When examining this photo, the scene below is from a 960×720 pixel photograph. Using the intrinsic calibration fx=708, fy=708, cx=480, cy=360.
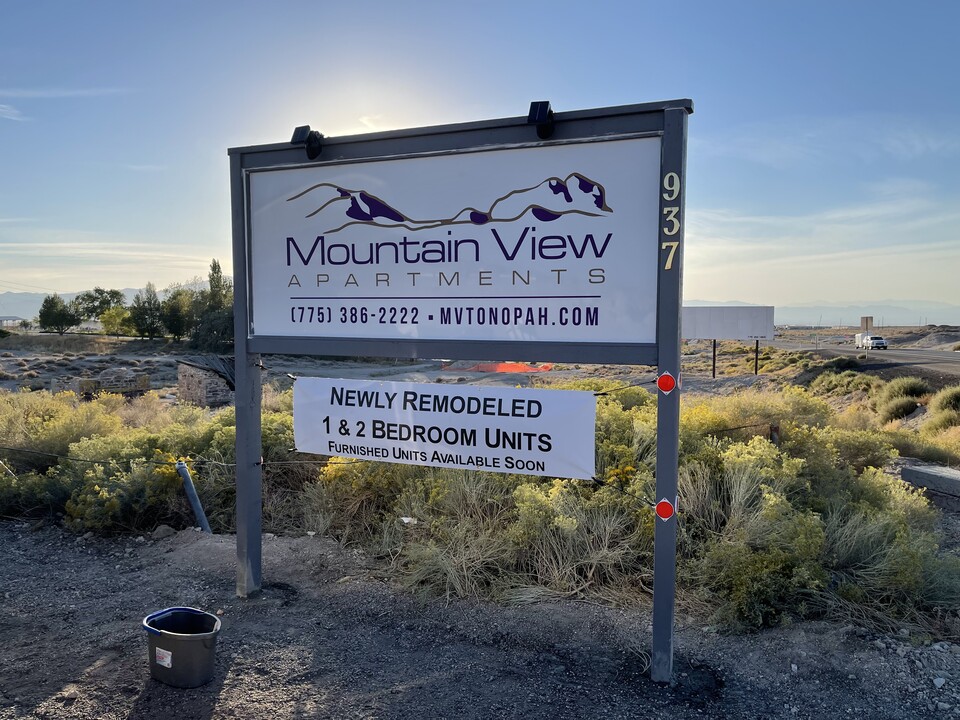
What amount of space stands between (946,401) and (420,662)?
677 inches

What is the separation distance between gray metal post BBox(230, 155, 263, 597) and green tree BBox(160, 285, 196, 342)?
5531 cm

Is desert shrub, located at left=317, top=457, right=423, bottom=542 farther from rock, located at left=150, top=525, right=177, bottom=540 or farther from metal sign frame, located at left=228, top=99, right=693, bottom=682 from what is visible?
rock, located at left=150, top=525, right=177, bottom=540

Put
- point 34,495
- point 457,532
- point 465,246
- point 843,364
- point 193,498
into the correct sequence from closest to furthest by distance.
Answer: point 465,246 → point 457,532 → point 193,498 → point 34,495 → point 843,364

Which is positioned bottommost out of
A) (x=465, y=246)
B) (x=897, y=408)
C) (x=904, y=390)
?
(x=897, y=408)

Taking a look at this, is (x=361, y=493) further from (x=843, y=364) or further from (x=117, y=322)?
(x=117, y=322)

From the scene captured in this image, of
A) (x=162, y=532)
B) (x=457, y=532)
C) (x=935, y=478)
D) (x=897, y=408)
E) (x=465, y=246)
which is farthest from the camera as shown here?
(x=897, y=408)

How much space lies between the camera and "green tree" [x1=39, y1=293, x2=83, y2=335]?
6425 cm

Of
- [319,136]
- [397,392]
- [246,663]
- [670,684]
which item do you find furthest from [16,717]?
[319,136]

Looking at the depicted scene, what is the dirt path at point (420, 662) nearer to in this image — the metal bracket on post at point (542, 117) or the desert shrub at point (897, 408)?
the metal bracket on post at point (542, 117)

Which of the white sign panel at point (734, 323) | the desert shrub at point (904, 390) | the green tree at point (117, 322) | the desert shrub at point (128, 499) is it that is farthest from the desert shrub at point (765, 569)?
the green tree at point (117, 322)

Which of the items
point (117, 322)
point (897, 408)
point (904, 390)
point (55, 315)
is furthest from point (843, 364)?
point (55, 315)

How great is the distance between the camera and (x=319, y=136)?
4.54 m

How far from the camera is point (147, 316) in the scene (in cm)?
5906

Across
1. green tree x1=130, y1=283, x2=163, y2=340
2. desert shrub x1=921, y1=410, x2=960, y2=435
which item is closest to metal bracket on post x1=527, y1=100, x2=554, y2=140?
desert shrub x1=921, y1=410, x2=960, y2=435
